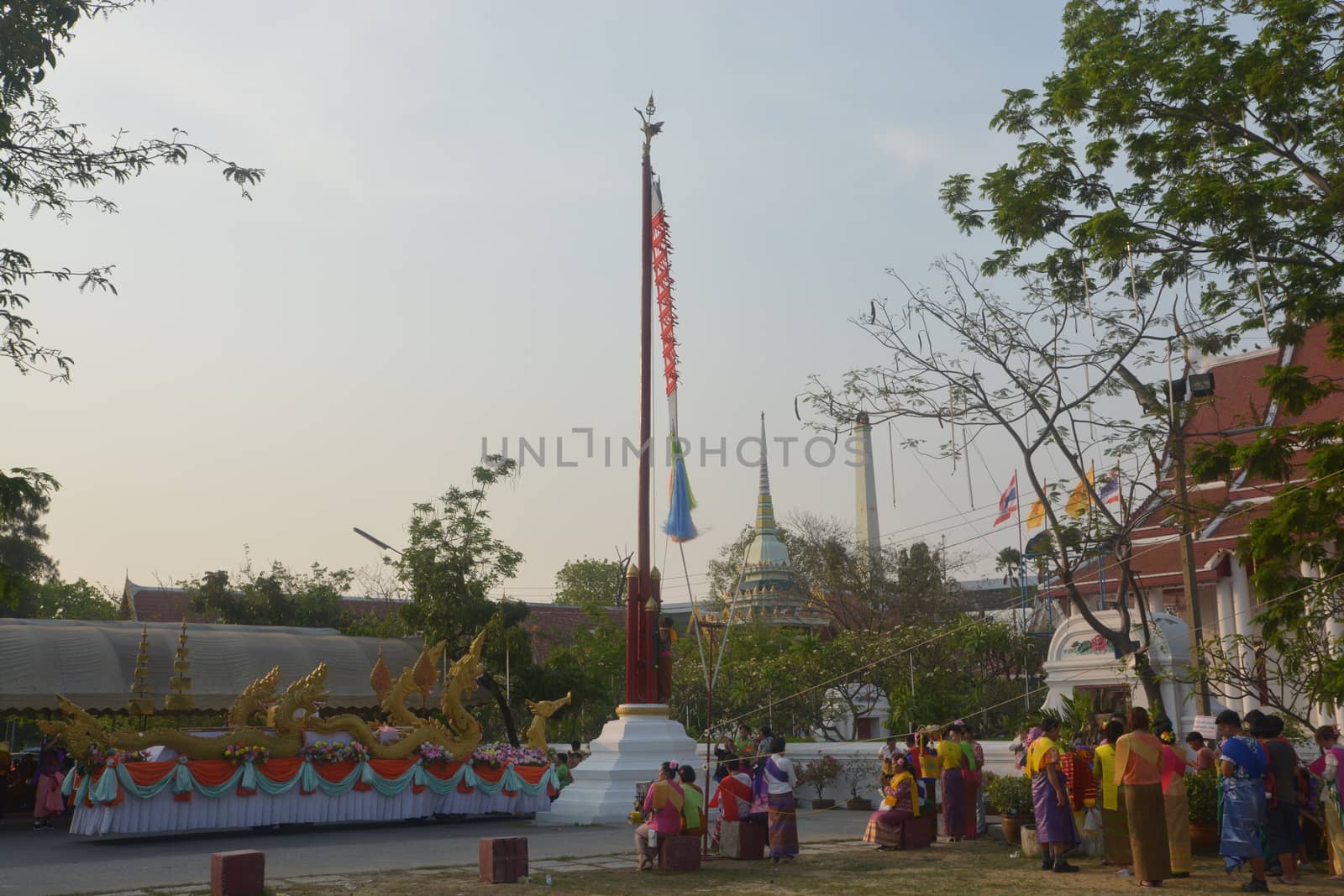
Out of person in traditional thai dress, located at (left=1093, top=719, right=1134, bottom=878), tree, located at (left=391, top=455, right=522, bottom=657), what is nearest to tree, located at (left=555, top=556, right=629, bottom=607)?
tree, located at (left=391, top=455, right=522, bottom=657)

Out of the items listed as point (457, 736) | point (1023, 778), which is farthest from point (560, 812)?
point (1023, 778)

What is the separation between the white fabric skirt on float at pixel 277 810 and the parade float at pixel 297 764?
14mm

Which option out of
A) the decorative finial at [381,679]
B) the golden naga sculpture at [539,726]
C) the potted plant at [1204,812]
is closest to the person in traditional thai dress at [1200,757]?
the potted plant at [1204,812]

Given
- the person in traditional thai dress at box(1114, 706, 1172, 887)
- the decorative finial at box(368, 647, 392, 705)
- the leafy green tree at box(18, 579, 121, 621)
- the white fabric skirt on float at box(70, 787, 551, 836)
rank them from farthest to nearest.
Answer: the leafy green tree at box(18, 579, 121, 621) < the decorative finial at box(368, 647, 392, 705) < the white fabric skirt on float at box(70, 787, 551, 836) < the person in traditional thai dress at box(1114, 706, 1172, 887)

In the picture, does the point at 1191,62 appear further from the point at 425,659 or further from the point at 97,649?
the point at 97,649

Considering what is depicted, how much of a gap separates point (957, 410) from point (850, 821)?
6455mm

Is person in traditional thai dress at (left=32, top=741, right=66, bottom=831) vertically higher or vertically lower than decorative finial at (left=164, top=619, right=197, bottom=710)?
lower

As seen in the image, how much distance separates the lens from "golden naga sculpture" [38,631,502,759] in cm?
1580

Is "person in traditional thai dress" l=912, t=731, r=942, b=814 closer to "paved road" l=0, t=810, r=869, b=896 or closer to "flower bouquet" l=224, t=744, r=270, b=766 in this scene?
"paved road" l=0, t=810, r=869, b=896

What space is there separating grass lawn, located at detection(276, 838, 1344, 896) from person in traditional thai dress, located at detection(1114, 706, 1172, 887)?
8.2 inches

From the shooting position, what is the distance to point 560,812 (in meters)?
18.5

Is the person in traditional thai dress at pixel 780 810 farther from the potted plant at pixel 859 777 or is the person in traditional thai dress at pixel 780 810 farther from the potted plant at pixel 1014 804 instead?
the potted plant at pixel 859 777

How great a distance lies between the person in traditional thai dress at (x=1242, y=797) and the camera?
402 inches

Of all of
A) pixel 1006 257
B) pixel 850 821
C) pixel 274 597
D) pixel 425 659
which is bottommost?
pixel 850 821
